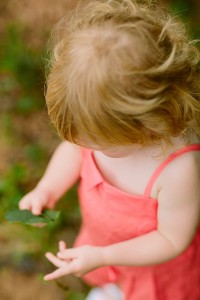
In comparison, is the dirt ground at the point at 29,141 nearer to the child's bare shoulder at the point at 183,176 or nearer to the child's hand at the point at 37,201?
the child's hand at the point at 37,201

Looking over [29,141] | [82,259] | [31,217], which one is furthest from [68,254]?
[29,141]

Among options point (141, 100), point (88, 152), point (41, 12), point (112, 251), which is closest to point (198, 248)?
point (112, 251)

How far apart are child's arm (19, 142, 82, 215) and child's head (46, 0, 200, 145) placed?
34 cm

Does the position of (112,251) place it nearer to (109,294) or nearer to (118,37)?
(109,294)

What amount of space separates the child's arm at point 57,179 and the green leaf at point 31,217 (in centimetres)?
1

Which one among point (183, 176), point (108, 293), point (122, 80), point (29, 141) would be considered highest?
point (122, 80)

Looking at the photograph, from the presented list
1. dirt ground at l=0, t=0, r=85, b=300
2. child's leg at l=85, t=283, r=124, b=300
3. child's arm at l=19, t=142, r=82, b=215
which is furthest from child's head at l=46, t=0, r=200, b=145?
dirt ground at l=0, t=0, r=85, b=300

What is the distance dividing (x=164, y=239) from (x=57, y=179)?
13.7 inches

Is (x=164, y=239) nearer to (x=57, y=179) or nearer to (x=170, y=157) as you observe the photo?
(x=170, y=157)

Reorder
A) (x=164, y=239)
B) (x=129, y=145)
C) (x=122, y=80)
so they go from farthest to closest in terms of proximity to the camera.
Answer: (x=164, y=239)
(x=129, y=145)
(x=122, y=80)

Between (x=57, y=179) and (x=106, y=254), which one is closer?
(x=106, y=254)

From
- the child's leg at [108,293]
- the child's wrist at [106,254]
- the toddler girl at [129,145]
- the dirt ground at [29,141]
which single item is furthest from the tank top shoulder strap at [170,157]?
the dirt ground at [29,141]

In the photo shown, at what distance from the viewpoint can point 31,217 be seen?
1468mm

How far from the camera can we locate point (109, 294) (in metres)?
1.59
